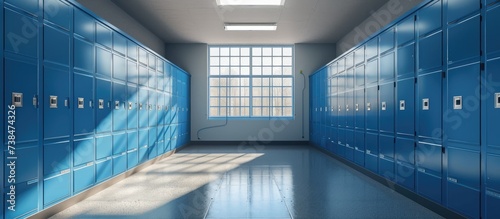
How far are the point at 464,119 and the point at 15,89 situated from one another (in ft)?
11.8

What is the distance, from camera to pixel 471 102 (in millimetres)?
2750

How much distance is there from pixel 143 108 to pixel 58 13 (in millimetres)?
2821

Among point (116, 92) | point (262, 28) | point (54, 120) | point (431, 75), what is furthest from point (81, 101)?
point (262, 28)

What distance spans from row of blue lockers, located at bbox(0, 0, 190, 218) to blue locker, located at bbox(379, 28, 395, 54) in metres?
3.60

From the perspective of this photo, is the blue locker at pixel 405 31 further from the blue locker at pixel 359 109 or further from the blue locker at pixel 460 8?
the blue locker at pixel 359 109

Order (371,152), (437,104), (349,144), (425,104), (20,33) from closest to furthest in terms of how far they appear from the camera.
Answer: (20,33)
(437,104)
(425,104)
(371,152)
(349,144)

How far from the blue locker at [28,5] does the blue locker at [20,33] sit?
6cm

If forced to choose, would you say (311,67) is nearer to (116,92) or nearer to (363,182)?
(363,182)

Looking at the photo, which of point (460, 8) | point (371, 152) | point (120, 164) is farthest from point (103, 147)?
point (460, 8)

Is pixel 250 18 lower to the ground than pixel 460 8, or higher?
higher

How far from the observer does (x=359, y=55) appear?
18.5 feet

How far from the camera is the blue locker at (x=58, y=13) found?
308 cm

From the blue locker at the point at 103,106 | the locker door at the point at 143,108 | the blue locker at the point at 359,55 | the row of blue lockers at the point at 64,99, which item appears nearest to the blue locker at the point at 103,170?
the row of blue lockers at the point at 64,99

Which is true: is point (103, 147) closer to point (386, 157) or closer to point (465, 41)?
point (386, 157)
